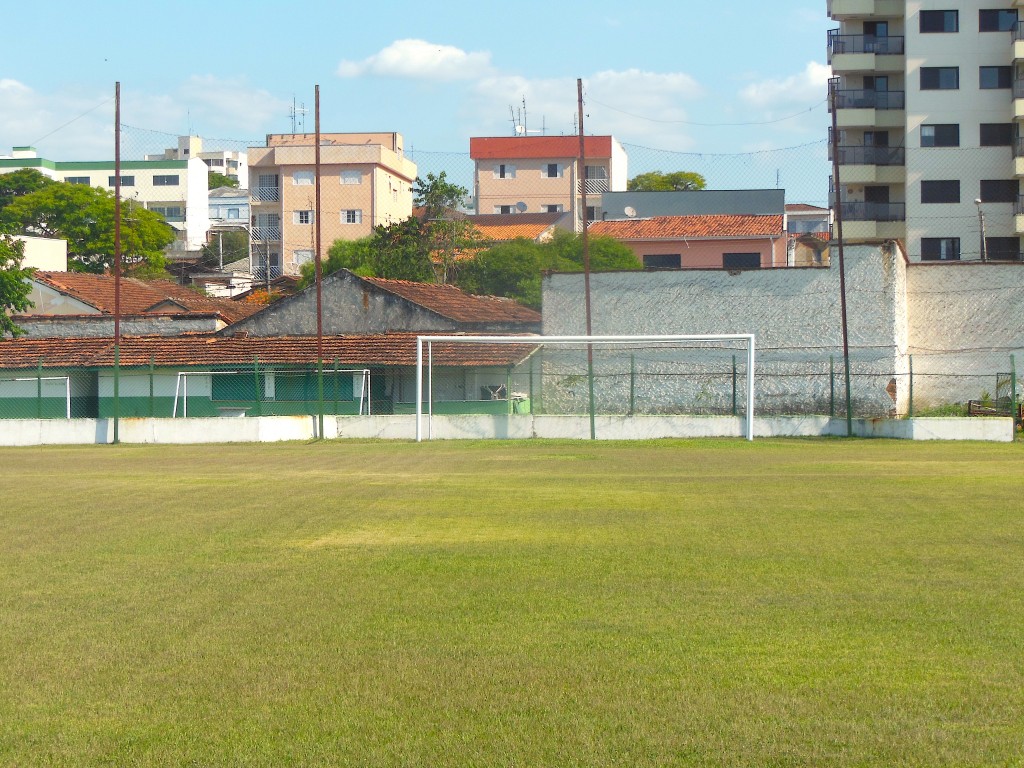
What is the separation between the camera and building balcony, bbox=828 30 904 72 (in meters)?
59.2

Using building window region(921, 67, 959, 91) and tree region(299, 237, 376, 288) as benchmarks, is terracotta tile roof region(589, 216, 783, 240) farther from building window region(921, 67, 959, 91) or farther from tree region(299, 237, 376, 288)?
tree region(299, 237, 376, 288)

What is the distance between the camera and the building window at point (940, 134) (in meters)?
58.0

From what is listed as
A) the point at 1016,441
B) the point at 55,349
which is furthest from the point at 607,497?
the point at 55,349

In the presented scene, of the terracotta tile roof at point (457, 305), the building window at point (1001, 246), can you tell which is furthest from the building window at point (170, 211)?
the building window at point (1001, 246)

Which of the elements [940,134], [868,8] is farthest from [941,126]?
[868,8]

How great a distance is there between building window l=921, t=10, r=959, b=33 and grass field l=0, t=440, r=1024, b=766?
4711 centimetres

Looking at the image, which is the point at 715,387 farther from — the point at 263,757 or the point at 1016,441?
the point at 263,757

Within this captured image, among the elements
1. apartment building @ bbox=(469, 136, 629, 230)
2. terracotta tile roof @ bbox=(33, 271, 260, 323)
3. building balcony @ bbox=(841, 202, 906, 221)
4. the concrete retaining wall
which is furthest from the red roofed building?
the concrete retaining wall

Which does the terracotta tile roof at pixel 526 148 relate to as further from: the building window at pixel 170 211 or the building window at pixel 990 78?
the building window at pixel 990 78

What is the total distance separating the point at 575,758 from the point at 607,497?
1066 centimetres

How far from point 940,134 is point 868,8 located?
260 inches

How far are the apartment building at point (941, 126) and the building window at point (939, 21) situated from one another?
1.8 inches

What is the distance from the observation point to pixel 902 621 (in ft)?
26.3

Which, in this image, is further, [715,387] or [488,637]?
[715,387]
